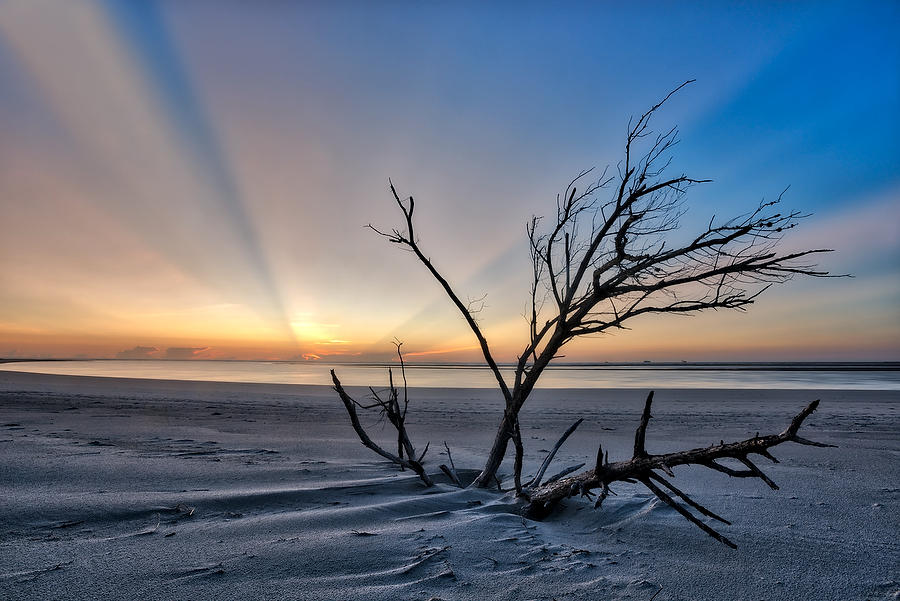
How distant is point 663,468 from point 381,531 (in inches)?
81.5

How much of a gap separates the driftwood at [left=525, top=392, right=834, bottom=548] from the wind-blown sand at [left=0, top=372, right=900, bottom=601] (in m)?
0.25

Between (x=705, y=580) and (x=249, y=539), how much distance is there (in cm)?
294

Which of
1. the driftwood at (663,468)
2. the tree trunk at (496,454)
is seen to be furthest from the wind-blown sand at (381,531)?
the tree trunk at (496,454)

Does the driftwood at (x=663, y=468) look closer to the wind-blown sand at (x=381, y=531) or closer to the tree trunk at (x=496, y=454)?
the wind-blown sand at (x=381, y=531)

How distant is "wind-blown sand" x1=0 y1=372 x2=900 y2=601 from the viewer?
2.55 metres

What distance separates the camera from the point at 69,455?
5457 mm

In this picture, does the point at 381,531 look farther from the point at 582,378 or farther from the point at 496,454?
the point at 582,378

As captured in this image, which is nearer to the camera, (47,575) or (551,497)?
(47,575)

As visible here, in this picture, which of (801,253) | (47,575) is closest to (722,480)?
(801,253)

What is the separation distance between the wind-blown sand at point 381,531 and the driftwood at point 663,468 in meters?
0.25

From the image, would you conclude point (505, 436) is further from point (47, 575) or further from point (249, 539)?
point (47, 575)

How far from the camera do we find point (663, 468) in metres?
3.12

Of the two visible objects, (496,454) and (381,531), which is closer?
(381,531)

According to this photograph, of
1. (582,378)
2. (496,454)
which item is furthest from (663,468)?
(582,378)
